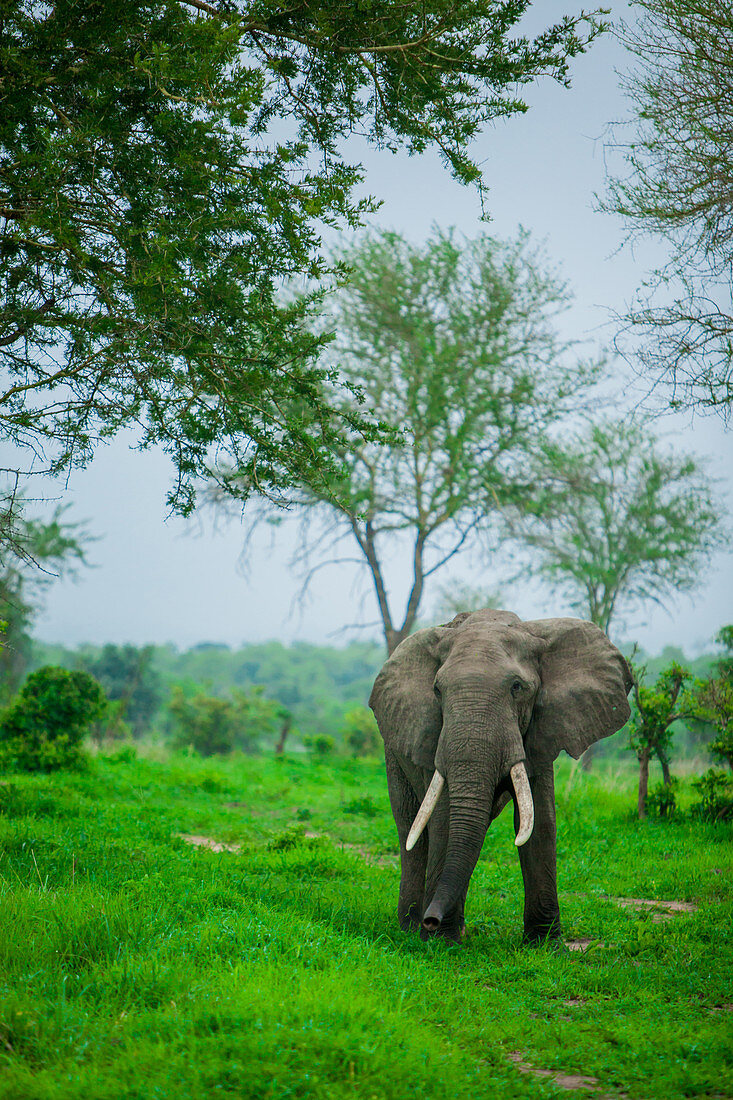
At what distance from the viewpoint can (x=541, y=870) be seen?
6547mm

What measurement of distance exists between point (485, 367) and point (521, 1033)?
1595cm

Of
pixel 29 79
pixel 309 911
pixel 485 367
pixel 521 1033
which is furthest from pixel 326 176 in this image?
pixel 485 367

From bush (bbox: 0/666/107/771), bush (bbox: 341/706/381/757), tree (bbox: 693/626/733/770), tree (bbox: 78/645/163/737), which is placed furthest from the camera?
tree (bbox: 78/645/163/737)

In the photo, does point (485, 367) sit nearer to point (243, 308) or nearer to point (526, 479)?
point (526, 479)

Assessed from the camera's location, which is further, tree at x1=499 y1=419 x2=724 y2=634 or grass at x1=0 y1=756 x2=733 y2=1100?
tree at x1=499 y1=419 x2=724 y2=634

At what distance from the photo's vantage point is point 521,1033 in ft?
15.2

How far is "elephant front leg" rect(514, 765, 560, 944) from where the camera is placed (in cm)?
655

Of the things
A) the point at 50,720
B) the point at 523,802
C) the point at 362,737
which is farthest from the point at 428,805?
the point at 362,737

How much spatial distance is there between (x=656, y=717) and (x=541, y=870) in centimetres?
600

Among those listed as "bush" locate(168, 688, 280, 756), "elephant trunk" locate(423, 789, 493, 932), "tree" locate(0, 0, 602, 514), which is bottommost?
"bush" locate(168, 688, 280, 756)

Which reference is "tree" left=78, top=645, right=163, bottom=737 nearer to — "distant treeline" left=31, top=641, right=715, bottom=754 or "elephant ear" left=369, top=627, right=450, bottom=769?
"distant treeline" left=31, top=641, right=715, bottom=754

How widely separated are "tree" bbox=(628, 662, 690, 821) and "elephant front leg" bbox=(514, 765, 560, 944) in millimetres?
5620

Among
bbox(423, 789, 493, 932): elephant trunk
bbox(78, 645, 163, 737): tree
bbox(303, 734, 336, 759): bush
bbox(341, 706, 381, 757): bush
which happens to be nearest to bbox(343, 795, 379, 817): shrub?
bbox(423, 789, 493, 932): elephant trunk

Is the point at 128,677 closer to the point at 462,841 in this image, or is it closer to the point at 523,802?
the point at 462,841
